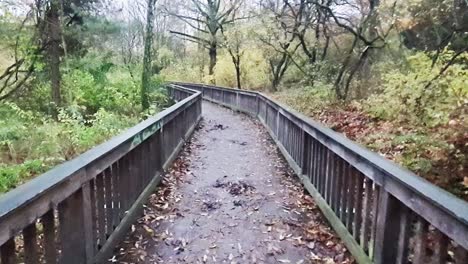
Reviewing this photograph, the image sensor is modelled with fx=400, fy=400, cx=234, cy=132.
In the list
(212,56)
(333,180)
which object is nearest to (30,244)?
(333,180)

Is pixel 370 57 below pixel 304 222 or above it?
above

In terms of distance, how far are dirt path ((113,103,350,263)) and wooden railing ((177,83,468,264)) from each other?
303 millimetres

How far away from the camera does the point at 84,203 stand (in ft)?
9.48

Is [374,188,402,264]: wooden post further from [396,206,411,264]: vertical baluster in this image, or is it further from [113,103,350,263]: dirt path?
[113,103,350,263]: dirt path

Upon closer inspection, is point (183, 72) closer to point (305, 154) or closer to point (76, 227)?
point (305, 154)

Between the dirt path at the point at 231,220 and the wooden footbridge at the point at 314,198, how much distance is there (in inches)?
7.3

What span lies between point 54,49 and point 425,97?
12.9 meters

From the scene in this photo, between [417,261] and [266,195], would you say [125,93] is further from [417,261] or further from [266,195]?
[417,261]

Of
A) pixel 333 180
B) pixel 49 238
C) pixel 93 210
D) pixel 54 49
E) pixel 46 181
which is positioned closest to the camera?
pixel 46 181

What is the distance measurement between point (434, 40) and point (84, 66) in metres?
14.8

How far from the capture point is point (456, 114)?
643 centimetres

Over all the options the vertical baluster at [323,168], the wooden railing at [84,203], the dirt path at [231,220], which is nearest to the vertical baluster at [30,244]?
the wooden railing at [84,203]

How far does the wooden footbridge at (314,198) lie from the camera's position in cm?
214

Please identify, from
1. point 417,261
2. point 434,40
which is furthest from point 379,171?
point 434,40
